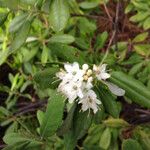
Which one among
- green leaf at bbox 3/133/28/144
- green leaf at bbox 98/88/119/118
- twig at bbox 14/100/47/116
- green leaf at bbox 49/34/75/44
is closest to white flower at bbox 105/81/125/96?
green leaf at bbox 98/88/119/118

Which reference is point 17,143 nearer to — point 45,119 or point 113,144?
point 45,119

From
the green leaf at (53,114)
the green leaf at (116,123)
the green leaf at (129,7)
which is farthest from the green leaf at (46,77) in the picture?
the green leaf at (129,7)

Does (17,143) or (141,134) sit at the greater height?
(17,143)

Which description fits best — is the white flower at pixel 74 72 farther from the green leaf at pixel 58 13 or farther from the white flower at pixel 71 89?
the green leaf at pixel 58 13

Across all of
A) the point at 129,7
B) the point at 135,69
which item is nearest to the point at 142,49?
the point at 135,69

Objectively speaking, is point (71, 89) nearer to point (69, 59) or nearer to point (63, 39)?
point (69, 59)

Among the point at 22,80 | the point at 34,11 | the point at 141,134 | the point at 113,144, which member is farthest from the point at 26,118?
the point at 34,11
